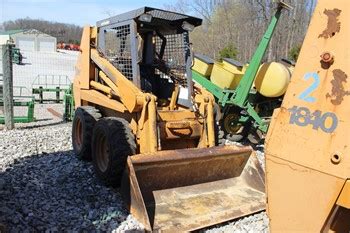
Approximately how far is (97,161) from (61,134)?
303 centimetres

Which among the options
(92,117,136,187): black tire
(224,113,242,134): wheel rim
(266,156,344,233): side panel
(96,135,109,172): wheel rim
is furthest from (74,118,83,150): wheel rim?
(266,156,344,233): side panel

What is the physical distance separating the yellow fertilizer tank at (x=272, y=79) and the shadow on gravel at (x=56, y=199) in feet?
12.6

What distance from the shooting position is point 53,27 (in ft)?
329

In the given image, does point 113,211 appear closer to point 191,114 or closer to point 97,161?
A: point 97,161

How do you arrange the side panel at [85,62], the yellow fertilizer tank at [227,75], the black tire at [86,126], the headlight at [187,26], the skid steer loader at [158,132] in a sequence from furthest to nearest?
the yellow fertilizer tank at [227,75] < the side panel at [85,62] < the black tire at [86,126] < the headlight at [187,26] < the skid steer loader at [158,132]

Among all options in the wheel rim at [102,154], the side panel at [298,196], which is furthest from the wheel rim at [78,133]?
the side panel at [298,196]

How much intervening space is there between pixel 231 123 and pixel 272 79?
1334 mm

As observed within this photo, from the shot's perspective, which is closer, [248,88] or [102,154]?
[102,154]

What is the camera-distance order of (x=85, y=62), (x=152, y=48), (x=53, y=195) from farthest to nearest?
1. (x=85, y=62)
2. (x=152, y=48)
3. (x=53, y=195)

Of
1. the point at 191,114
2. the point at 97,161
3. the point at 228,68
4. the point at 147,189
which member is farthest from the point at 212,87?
the point at 147,189

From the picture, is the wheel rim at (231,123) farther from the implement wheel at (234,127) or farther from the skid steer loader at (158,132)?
the skid steer loader at (158,132)

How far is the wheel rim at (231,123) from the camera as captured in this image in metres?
8.74

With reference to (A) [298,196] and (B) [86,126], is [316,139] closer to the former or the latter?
(A) [298,196]

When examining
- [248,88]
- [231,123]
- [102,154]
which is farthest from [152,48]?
[231,123]
